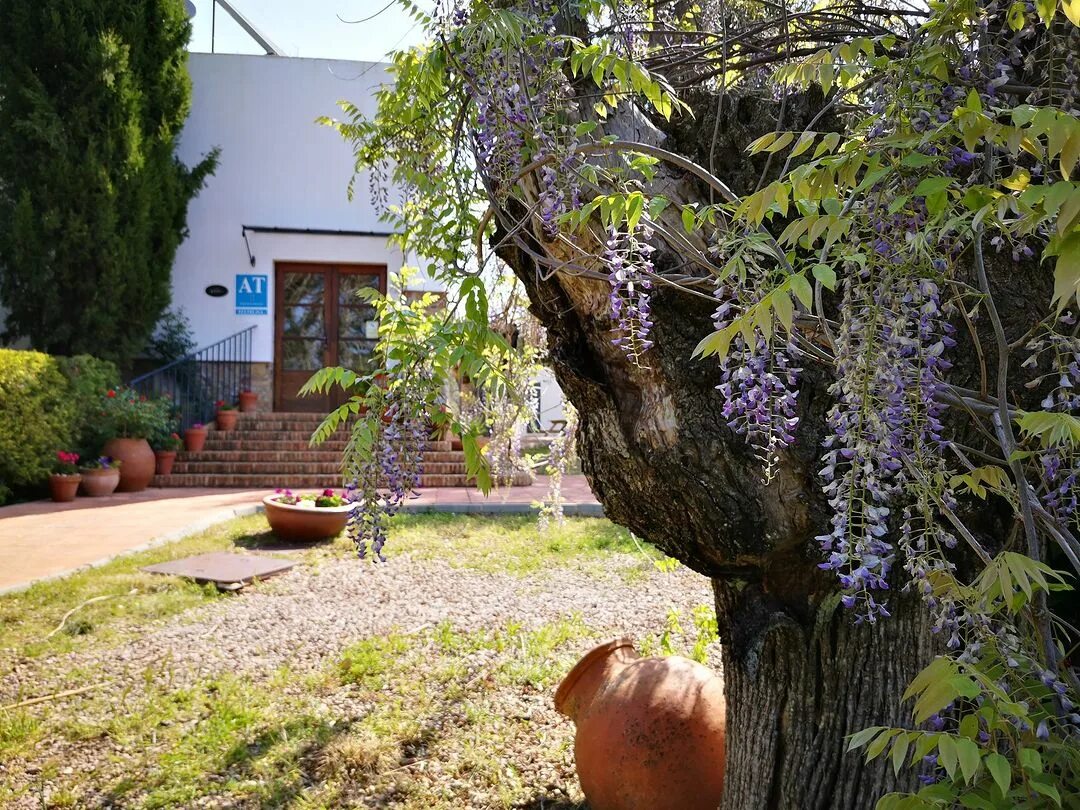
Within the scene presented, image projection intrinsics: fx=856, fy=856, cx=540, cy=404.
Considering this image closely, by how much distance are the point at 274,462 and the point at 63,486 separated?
8.82 feet

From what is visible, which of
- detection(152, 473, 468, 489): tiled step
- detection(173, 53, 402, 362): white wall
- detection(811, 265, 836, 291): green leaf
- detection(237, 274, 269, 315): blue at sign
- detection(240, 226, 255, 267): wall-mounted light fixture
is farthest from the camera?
detection(173, 53, 402, 362): white wall

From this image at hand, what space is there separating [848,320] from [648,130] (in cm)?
123

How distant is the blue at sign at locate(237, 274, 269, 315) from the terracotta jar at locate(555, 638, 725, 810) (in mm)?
12093

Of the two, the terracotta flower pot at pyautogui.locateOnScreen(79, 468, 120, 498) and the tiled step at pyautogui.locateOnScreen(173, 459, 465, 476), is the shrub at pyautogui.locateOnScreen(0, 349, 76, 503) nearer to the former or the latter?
the terracotta flower pot at pyautogui.locateOnScreen(79, 468, 120, 498)

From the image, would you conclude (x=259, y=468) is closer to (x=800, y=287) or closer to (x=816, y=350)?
(x=816, y=350)

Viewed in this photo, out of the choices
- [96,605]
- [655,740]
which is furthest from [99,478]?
[655,740]

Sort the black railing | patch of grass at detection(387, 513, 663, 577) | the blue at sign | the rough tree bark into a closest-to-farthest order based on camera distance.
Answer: the rough tree bark, patch of grass at detection(387, 513, 663, 577), the black railing, the blue at sign

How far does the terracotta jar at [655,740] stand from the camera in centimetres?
293

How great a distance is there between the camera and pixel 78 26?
463 inches

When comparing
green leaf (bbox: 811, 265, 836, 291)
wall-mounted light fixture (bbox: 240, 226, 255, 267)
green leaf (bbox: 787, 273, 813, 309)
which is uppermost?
wall-mounted light fixture (bbox: 240, 226, 255, 267)

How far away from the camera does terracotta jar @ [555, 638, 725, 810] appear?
2.93 m

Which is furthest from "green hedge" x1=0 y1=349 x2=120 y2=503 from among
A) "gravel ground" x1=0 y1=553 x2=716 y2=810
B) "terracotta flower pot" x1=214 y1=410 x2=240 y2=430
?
"gravel ground" x1=0 y1=553 x2=716 y2=810

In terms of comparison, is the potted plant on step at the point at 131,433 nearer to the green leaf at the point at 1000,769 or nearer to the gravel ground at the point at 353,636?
the gravel ground at the point at 353,636

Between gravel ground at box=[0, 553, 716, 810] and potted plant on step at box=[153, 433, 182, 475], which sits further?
potted plant on step at box=[153, 433, 182, 475]
